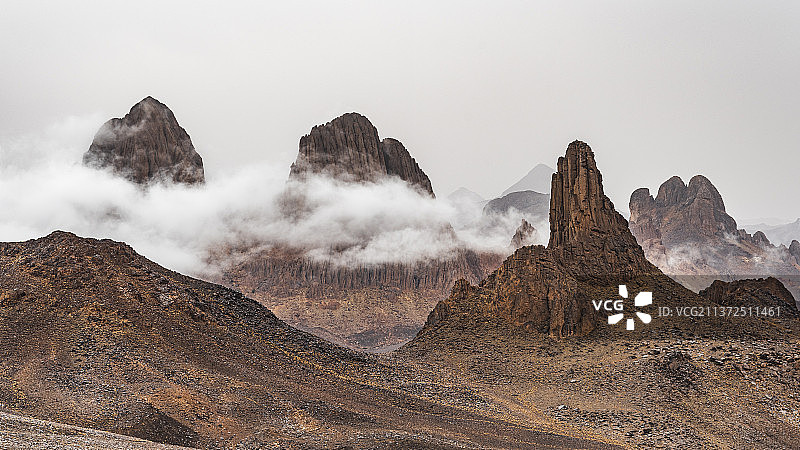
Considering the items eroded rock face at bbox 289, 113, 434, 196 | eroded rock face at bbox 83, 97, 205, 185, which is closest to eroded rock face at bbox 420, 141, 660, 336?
eroded rock face at bbox 289, 113, 434, 196

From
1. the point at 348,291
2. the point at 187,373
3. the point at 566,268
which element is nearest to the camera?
the point at 187,373

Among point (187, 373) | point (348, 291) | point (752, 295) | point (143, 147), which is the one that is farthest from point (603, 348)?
point (143, 147)

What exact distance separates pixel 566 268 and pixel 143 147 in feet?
528

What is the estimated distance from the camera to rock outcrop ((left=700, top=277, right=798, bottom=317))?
72875 mm

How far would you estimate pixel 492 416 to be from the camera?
132 feet

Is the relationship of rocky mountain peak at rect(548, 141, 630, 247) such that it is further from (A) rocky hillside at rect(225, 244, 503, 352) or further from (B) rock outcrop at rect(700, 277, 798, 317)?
(A) rocky hillside at rect(225, 244, 503, 352)

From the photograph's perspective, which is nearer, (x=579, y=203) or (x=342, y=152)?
(x=579, y=203)

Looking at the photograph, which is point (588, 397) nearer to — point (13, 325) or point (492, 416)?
point (492, 416)

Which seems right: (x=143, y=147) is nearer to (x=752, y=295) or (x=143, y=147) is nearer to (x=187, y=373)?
(x=187, y=373)

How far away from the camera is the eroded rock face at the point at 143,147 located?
7111 inches

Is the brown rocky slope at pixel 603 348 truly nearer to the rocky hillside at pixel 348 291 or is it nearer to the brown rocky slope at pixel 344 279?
the brown rocky slope at pixel 344 279

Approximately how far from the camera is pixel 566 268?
71.8 metres
